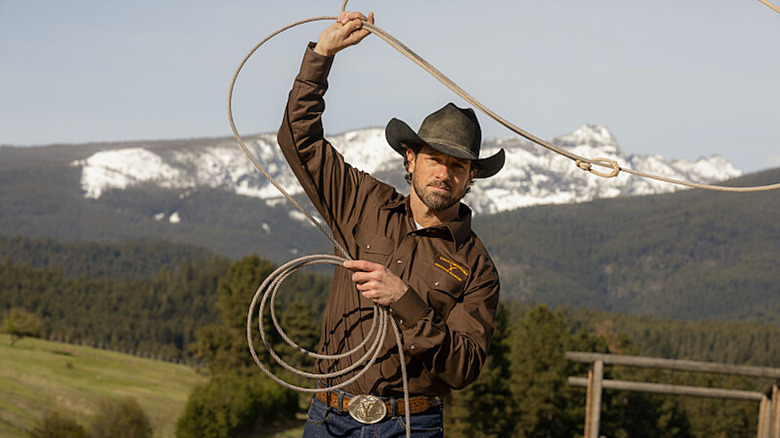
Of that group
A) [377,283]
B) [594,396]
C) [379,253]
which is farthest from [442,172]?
[594,396]

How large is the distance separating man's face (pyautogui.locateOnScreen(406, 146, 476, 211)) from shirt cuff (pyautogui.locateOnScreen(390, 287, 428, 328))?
0.48 metres

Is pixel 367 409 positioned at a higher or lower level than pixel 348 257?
lower

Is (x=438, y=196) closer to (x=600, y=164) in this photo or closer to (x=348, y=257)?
(x=348, y=257)

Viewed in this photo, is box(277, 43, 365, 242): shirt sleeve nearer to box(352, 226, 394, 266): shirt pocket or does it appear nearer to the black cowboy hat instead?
box(352, 226, 394, 266): shirt pocket

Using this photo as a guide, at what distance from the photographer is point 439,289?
3301 millimetres

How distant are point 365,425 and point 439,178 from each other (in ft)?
3.07

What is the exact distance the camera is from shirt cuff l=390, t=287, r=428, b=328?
2.98 metres

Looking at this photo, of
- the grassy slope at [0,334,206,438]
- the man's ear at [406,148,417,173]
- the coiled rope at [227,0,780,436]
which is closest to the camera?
the coiled rope at [227,0,780,436]

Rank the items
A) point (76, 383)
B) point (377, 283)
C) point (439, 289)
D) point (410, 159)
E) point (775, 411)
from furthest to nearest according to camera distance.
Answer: point (76, 383) → point (775, 411) → point (410, 159) → point (439, 289) → point (377, 283)

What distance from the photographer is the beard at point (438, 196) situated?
11.0 ft

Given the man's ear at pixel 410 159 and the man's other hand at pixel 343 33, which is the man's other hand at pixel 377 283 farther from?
the man's other hand at pixel 343 33

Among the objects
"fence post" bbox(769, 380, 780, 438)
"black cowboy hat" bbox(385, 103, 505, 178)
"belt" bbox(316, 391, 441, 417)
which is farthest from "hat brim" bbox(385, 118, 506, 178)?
"fence post" bbox(769, 380, 780, 438)

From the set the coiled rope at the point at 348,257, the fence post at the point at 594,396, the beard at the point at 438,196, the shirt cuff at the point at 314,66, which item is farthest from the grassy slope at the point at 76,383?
the beard at the point at 438,196

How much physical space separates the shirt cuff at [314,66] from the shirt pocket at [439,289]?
818mm
